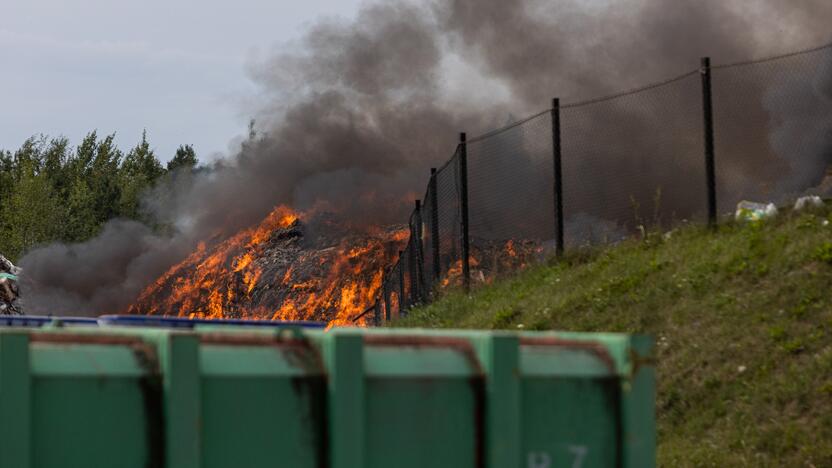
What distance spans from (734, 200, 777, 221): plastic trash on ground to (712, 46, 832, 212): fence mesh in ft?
2.76

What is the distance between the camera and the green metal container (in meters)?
3.95

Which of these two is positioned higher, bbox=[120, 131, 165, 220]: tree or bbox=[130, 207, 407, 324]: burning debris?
bbox=[120, 131, 165, 220]: tree

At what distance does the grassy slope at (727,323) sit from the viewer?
10.2 metres

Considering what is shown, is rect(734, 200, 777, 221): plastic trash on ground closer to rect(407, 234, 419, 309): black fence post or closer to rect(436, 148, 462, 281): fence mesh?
rect(436, 148, 462, 281): fence mesh

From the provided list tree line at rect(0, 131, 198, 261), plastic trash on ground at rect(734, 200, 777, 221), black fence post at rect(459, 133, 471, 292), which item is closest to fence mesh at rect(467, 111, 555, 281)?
black fence post at rect(459, 133, 471, 292)

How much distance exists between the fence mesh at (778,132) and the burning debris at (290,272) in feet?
30.2

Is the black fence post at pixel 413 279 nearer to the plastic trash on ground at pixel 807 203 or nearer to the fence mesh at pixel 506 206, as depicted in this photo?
the fence mesh at pixel 506 206

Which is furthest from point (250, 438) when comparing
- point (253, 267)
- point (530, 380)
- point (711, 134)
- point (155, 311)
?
point (155, 311)

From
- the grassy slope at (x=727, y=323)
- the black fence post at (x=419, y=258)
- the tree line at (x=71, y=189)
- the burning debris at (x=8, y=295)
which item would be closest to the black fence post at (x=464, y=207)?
the black fence post at (x=419, y=258)

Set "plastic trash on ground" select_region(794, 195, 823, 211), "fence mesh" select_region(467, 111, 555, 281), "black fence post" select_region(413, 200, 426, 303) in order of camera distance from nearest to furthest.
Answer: "plastic trash on ground" select_region(794, 195, 823, 211), "fence mesh" select_region(467, 111, 555, 281), "black fence post" select_region(413, 200, 426, 303)

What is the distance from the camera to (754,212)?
46.7 feet

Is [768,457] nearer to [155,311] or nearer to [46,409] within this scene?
[46,409]

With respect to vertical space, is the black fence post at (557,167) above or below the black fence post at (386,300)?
above

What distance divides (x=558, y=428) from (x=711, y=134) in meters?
10.6
